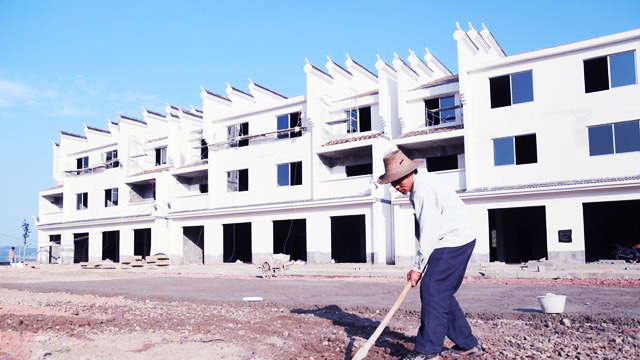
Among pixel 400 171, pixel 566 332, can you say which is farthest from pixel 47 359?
pixel 566 332

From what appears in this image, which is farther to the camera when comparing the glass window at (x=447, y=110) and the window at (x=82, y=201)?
the window at (x=82, y=201)

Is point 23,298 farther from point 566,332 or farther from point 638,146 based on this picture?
point 638,146

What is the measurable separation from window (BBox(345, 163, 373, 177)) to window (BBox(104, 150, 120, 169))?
1833 cm

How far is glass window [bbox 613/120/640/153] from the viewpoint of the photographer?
20281 millimetres

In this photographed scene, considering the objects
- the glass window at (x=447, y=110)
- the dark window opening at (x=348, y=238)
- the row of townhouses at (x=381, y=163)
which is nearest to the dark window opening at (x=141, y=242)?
the row of townhouses at (x=381, y=163)

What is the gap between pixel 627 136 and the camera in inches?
806

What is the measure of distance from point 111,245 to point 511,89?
2962cm

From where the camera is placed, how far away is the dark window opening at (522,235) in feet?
87.4

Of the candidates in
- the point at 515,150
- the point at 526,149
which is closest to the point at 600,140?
the point at 526,149

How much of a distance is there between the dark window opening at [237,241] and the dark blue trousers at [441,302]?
28.9m

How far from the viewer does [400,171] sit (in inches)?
197

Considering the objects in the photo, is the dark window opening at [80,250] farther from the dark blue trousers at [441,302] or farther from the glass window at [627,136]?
the dark blue trousers at [441,302]

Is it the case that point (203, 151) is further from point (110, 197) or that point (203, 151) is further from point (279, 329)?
point (279, 329)

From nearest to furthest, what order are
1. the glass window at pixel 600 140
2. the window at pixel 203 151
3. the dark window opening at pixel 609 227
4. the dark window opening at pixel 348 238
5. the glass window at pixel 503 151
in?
the glass window at pixel 600 140, the glass window at pixel 503 151, the dark window opening at pixel 609 227, the dark window opening at pixel 348 238, the window at pixel 203 151
